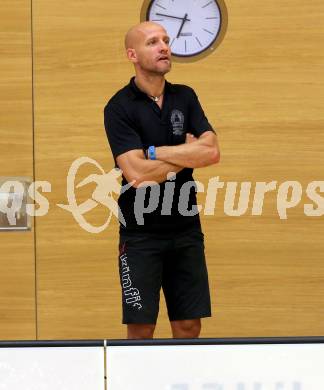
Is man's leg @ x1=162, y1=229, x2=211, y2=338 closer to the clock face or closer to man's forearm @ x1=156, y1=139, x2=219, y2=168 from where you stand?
man's forearm @ x1=156, y1=139, x2=219, y2=168

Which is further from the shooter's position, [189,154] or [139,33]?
[139,33]

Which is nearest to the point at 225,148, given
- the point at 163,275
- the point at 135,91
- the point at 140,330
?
the point at 135,91

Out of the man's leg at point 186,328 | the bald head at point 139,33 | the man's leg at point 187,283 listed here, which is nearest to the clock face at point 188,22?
the bald head at point 139,33

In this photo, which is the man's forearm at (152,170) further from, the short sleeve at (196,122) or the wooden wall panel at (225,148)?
the wooden wall panel at (225,148)

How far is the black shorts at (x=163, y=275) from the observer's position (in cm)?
338

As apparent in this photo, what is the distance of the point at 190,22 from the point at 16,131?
0.91 meters

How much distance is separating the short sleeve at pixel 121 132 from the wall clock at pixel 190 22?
0.95m

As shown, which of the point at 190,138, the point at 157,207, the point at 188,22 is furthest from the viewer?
the point at 188,22

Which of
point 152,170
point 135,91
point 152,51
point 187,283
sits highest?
point 152,51

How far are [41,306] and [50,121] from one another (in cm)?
83

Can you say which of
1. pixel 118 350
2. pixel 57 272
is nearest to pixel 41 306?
pixel 57 272

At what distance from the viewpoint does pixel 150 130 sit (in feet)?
11.3

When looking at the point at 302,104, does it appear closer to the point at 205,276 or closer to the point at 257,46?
the point at 257,46

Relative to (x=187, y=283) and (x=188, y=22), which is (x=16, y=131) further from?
(x=187, y=283)
